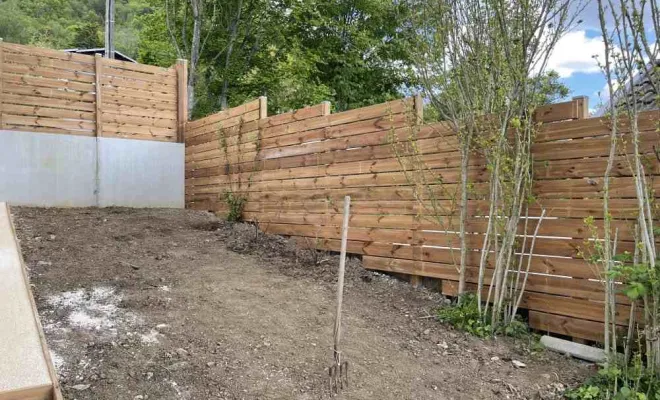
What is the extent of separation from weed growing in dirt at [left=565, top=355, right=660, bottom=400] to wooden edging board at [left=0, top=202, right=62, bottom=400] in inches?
109

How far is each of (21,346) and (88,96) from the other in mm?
5487

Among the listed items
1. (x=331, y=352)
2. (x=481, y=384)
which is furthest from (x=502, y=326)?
(x=331, y=352)

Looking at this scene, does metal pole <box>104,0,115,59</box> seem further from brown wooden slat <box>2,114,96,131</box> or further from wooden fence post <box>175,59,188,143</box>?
Result: brown wooden slat <box>2,114,96,131</box>

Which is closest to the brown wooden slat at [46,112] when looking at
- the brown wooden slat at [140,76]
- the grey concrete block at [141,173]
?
the grey concrete block at [141,173]

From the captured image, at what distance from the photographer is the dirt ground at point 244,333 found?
103 inches

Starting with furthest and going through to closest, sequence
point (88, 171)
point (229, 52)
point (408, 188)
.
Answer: point (229, 52), point (88, 171), point (408, 188)

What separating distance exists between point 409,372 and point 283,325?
96 centimetres

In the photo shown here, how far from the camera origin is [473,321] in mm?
3441

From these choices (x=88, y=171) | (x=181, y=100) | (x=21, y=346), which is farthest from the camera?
(x=181, y=100)

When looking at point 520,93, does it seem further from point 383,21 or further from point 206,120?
point 383,21

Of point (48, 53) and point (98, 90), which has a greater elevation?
point (48, 53)

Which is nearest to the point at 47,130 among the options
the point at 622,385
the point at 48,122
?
the point at 48,122

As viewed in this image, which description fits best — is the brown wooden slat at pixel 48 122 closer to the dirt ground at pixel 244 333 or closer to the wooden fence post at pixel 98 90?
the wooden fence post at pixel 98 90

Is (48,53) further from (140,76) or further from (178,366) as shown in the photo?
(178,366)
